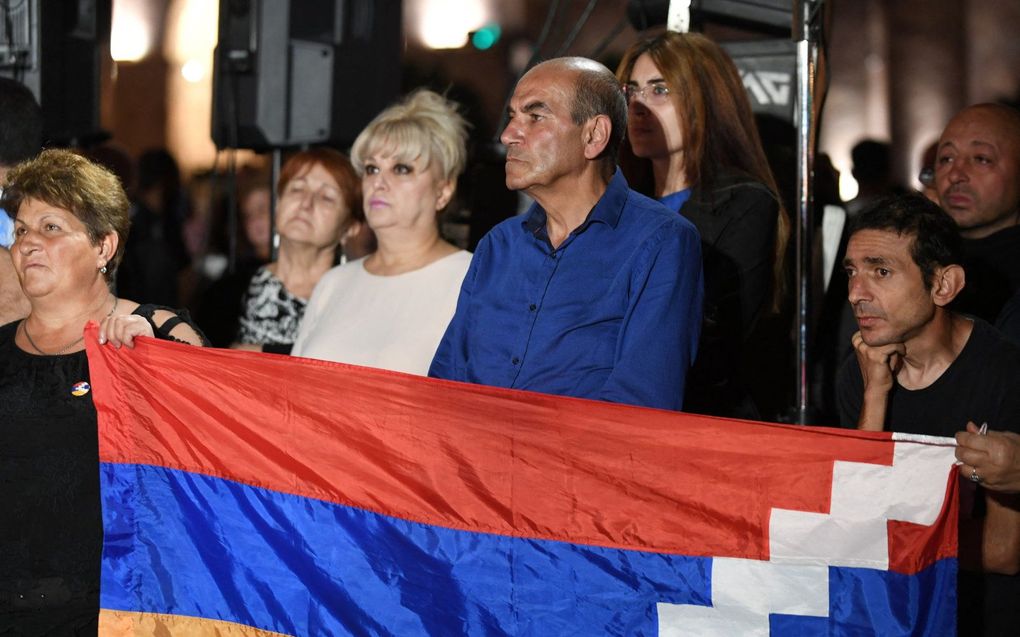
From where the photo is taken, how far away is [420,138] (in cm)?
415

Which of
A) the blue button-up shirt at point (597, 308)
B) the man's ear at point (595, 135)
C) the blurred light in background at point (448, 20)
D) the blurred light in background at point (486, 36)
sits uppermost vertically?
the blurred light in background at point (448, 20)

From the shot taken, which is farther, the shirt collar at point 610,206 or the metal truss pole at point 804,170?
the metal truss pole at point 804,170

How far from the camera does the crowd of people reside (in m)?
2.87

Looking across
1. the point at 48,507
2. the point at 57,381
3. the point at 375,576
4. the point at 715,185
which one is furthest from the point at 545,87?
the point at 48,507

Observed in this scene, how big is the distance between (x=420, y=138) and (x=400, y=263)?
1.37 feet

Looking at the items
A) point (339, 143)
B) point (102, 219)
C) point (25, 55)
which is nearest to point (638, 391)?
point (102, 219)

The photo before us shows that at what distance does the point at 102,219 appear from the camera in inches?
123

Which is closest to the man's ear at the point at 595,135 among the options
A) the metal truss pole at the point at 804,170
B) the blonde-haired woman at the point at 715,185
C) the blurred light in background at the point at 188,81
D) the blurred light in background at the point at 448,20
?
the blonde-haired woman at the point at 715,185

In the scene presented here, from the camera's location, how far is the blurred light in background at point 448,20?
11227 mm

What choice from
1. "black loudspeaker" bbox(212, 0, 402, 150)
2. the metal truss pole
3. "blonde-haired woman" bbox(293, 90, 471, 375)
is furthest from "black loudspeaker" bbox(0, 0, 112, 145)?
the metal truss pole

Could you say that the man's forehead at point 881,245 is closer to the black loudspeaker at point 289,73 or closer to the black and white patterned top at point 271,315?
the black and white patterned top at point 271,315

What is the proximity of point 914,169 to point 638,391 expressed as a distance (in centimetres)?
837

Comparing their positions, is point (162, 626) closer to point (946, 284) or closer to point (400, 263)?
point (400, 263)

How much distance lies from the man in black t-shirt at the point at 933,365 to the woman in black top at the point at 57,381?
1614mm
